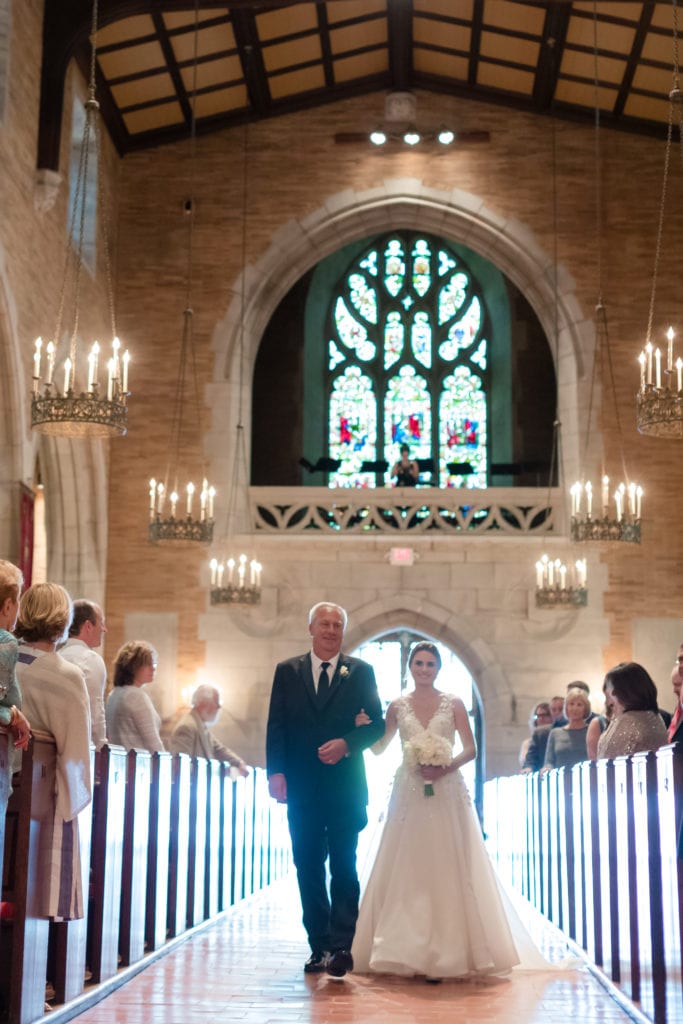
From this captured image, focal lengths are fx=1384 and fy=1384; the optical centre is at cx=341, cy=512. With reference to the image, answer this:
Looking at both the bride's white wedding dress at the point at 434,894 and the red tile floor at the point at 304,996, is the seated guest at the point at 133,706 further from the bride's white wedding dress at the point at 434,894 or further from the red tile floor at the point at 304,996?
the bride's white wedding dress at the point at 434,894

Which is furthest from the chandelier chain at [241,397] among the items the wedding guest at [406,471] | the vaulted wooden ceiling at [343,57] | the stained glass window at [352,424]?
the stained glass window at [352,424]

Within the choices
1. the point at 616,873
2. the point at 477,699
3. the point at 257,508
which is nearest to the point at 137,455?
the point at 257,508

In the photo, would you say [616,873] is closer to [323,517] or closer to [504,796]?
[504,796]

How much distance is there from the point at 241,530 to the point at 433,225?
4489mm

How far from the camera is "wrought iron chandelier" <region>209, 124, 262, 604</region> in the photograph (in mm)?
14570

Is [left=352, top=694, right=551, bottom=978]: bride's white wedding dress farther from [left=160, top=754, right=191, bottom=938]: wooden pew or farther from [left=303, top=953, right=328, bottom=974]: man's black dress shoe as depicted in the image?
[left=160, top=754, right=191, bottom=938]: wooden pew

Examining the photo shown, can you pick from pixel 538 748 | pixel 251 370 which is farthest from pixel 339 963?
pixel 251 370

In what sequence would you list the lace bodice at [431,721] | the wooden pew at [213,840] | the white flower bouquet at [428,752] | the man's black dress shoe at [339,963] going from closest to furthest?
the man's black dress shoe at [339,963], the white flower bouquet at [428,752], the lace bodice at [431,721], the wooden pew at [213,840]

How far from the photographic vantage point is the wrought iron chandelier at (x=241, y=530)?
14.6m

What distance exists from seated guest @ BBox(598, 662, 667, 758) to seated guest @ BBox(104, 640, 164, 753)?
7.07ft

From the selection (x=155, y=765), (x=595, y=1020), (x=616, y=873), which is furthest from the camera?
(x=155, y=765)

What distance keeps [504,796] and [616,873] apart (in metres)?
7.07

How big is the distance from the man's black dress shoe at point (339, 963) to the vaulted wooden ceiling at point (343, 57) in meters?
9.24

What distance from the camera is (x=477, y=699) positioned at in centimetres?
1688
